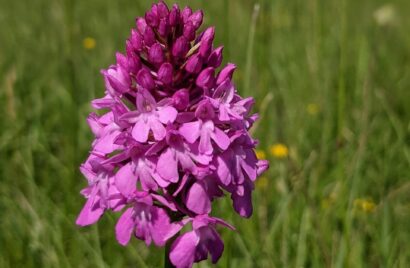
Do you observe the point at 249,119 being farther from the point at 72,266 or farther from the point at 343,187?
the point at 72,266

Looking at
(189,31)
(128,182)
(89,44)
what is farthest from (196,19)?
(89,44)

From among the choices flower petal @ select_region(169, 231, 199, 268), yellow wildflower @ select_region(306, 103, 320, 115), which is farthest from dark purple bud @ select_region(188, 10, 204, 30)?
yellow wildflower @ select_region(306, 103, 320, 115)

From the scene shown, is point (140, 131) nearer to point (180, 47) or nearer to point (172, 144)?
point (172, 144)

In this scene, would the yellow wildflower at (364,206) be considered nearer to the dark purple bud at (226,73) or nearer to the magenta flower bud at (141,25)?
the dark purple bud at (226,73)

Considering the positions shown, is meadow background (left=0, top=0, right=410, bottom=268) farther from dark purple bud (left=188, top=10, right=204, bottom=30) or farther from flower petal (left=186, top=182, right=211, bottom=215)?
dark purple bud (left=188, top=10, right=204, bottom=30)

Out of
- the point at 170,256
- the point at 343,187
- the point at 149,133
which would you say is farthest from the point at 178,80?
the point at 343,187

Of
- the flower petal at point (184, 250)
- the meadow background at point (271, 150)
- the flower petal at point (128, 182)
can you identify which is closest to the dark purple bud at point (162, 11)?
the flower petal at point (128, 182)

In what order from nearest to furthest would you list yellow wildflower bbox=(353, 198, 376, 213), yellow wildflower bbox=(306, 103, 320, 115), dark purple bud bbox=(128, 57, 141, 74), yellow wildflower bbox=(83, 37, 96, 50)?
dark purple bud bbox=(128, 57, 141, 74)
yellow wildflower bbox=(353, 198, 376, 213)
yellow wildflower bbox=(306, 103, 320, 115)
yellow wildflower bbox=(83, 37, 96, 50)
